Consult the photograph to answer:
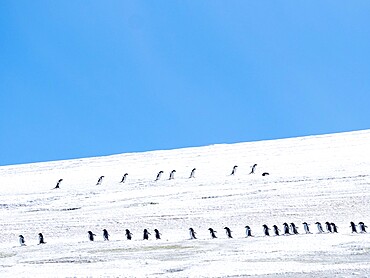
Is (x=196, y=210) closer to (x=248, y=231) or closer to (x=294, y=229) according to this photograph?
(x=248, y=231)

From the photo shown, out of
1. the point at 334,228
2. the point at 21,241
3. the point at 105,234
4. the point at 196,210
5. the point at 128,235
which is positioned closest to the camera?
the point at 334,228

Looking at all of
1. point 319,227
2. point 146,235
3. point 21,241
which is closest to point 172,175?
point 21,241

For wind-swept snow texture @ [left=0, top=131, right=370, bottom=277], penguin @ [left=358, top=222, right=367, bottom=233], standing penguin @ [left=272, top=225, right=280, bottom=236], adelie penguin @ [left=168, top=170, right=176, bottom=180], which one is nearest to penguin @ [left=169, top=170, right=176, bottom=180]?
adelie penguin @ [left=168, top=170, right=176, bottom=180]

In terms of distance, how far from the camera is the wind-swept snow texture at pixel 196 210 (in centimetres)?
1508

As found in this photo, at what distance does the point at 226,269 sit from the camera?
45.9 feet

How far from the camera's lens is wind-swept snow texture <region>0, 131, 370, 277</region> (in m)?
15.1

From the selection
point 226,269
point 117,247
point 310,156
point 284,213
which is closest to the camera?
point 226,269

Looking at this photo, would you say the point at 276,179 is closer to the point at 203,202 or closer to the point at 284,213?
the point at 203,202

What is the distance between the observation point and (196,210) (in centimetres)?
2398

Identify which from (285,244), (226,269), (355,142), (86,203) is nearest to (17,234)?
(86,203)

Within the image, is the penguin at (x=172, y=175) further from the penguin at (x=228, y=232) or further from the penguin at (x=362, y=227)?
the penguin at (x=362, y=227)

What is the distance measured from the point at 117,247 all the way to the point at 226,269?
5.11 metres

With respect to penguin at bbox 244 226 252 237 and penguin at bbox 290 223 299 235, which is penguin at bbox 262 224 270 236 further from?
penguin at bbox 290 223 299 235

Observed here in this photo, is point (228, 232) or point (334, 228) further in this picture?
point (228, 232)
